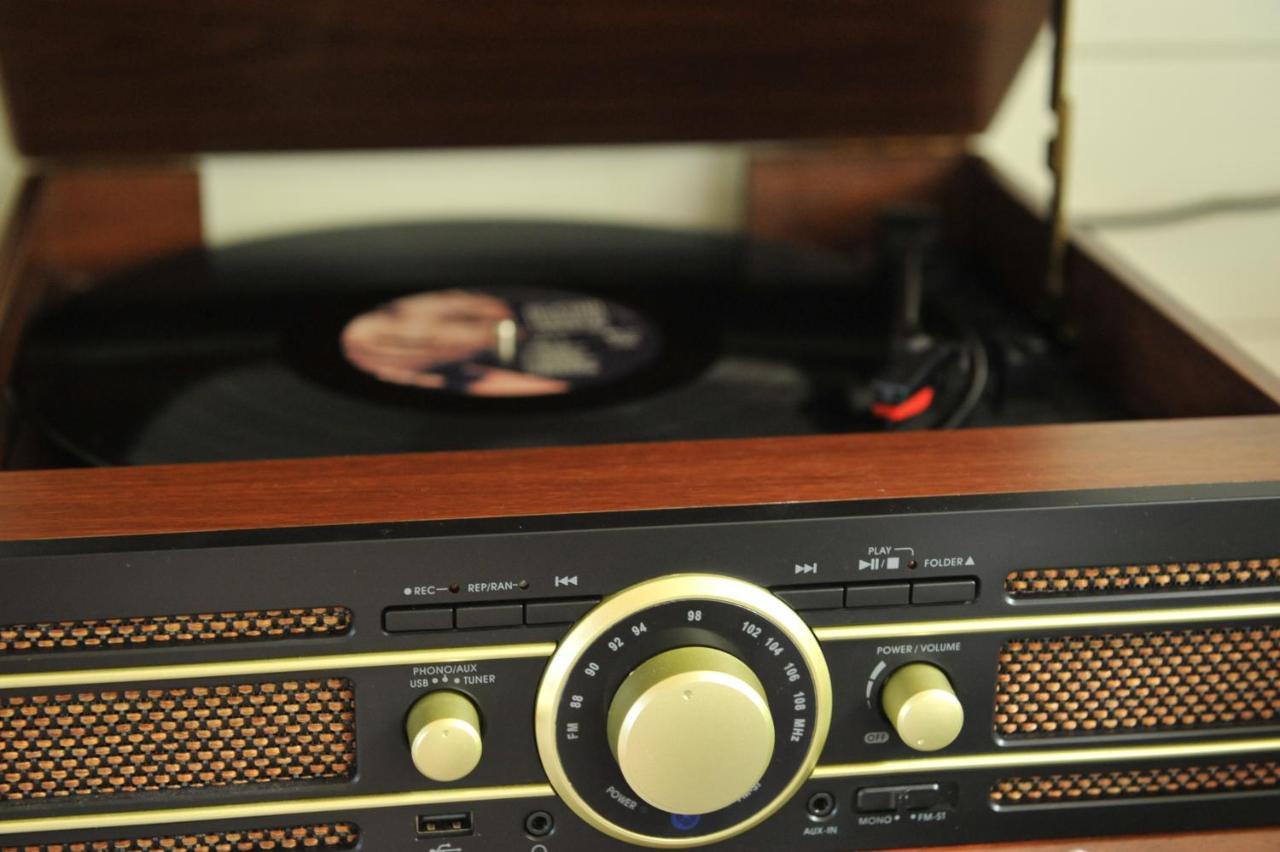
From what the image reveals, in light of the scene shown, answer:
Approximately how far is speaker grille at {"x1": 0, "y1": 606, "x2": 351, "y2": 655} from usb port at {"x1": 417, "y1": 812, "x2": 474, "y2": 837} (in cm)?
13

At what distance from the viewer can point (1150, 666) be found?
0.80 meters

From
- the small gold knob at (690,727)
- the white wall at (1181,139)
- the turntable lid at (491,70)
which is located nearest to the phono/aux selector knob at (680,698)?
the small gold knob at (690,727)

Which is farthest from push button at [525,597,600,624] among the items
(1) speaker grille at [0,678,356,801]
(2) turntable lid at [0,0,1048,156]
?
(2) turntable lid at [0,0,1048,156]

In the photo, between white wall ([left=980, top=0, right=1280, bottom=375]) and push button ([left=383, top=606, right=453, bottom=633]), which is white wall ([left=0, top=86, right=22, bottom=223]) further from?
white wall ([left=980, top=0, right=1280, bottom=375])

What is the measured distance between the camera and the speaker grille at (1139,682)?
31.0 inches

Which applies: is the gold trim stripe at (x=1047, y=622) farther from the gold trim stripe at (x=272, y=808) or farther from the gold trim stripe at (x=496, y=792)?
the gold trim stripe at (x=272, y=808)

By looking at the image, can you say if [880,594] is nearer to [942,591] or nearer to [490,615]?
[942,591]

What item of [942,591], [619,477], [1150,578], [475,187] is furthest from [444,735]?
[475,187]

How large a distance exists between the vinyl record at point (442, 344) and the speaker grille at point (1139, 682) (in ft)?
0.70

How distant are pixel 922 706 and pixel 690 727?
4.9 inches

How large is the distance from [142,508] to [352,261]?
0.58 meters

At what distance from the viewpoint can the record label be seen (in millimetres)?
994

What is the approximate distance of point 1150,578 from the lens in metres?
0.76

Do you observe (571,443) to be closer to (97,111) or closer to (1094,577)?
(1094,577)
